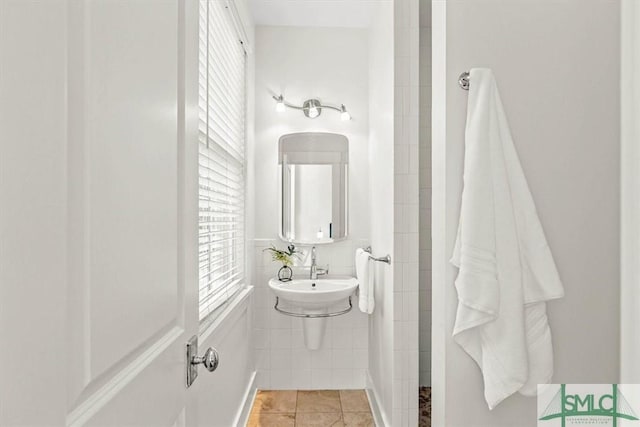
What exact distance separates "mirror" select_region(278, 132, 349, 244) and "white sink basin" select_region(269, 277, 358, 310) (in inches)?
11.9

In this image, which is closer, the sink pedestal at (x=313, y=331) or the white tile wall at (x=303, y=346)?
the sink pedestal at (x=313, y=331)

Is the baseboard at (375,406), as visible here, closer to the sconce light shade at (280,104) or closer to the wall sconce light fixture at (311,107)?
the wall sconce light fixture at (311,107)

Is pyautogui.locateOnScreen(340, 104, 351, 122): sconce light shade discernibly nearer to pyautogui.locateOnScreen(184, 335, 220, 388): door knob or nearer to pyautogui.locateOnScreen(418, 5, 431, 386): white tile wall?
pyautogui.locateOnScreen(418, 5, 431, 386): white tile wall

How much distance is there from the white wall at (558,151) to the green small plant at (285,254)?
5.95ft

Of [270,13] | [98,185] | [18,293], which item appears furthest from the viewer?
[270,13]

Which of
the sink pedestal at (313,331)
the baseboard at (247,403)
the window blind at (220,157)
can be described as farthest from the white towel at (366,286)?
the baseboard at (247,403)

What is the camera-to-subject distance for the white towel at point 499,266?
114 cm

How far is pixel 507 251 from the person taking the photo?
116 cm

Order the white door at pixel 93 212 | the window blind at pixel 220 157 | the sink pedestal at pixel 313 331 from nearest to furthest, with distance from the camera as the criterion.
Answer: the white door at pixel 93 212 → the window blind at pixel 220 157 → the sink pedestal at pixel 313 331

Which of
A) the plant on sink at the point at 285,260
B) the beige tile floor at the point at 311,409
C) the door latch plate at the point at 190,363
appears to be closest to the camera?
the door latch plate at the point at 190,363

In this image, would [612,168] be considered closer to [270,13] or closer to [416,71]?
[416,71]

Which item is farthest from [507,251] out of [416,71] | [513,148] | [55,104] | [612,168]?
[416,71]

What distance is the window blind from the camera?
1.76 m

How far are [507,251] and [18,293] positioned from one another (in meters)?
1.10
